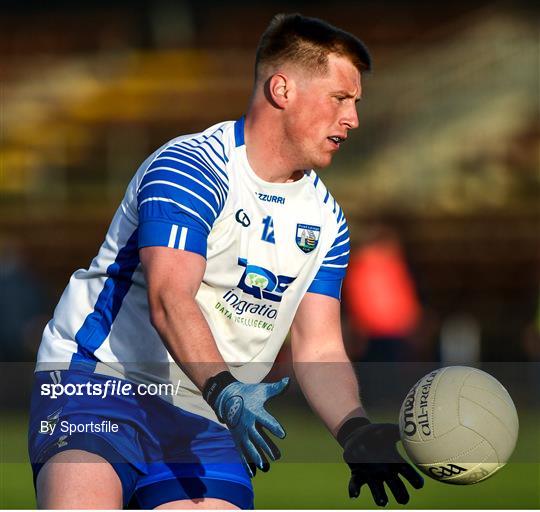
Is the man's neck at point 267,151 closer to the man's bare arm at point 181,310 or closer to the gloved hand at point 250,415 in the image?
the man's bare arm at point 181,310

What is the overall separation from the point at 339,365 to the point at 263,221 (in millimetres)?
669

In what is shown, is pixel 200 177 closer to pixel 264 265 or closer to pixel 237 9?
pixel 264 265

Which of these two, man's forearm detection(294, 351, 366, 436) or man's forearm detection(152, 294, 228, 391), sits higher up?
man's forearm detection(294, 351, 366, 436)

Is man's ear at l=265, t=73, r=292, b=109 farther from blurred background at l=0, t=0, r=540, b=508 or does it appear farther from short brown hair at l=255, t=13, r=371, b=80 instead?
blurred background at l=0, t=0, r=540, b=508

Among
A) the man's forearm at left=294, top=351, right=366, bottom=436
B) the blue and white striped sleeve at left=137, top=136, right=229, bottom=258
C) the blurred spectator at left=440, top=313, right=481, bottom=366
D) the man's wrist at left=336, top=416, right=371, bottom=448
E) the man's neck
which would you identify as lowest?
the man's wrist at left=336, top=416, right=371, bottom=448

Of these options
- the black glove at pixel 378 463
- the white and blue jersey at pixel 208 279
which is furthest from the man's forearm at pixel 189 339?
the black glove at pixel 378 463

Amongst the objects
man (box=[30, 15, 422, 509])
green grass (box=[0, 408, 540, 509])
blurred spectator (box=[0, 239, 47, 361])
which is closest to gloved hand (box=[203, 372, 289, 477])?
man (box=[30, 15, 422, 509])

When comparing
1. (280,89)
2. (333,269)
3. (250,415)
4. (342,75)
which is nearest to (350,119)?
(342,75)

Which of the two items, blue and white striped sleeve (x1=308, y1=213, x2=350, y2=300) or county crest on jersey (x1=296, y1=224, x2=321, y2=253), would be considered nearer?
county crest on jersey (x1=296, y1=224, x2=321, y2=253)

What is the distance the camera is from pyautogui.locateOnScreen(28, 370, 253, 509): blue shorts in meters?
4.27

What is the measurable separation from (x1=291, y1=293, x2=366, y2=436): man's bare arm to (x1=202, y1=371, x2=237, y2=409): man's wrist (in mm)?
911

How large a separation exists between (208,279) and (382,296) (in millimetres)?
7528

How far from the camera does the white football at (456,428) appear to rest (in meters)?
4.33

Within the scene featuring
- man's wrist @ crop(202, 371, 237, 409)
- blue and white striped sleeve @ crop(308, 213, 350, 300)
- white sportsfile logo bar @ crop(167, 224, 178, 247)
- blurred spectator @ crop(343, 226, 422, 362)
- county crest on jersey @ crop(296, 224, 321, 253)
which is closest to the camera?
man's wrist @ crop(202, 371, 237, 409)
